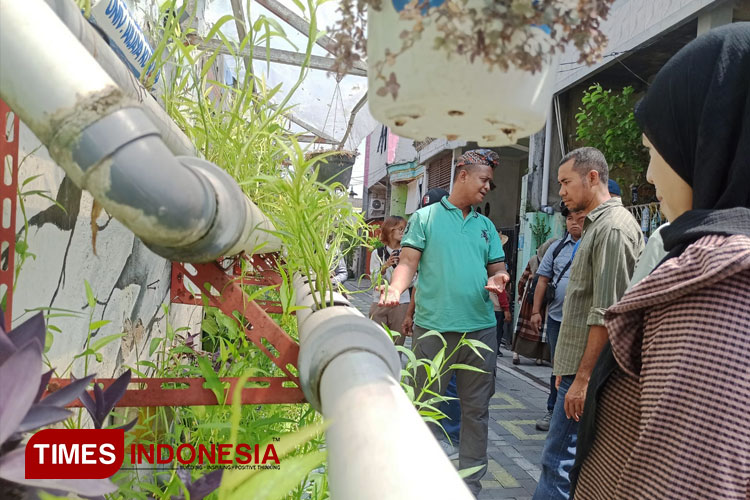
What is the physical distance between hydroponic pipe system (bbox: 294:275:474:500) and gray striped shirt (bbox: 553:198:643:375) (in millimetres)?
1832

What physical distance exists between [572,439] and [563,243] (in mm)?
2182

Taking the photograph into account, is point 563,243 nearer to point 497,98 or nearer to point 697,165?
point 697,165

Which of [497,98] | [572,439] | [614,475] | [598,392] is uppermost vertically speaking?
[497,98]

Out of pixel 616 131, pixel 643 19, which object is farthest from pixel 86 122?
pixel 643 19

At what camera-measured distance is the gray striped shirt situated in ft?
7.25

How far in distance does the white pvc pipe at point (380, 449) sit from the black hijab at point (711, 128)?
0.85 m

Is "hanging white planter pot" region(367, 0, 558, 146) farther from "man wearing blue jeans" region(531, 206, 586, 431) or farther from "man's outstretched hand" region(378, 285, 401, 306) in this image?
"man wearing blue jeans" region(531, 206, 586, 431)

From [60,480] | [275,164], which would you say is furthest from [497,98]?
[275,164]

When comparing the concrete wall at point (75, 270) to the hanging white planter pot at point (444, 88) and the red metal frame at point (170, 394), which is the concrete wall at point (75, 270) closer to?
the red metal frame at point (170, 394)

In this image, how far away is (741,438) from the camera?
832 millimetres

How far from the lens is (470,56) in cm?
45

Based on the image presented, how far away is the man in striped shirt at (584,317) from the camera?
2.10 m

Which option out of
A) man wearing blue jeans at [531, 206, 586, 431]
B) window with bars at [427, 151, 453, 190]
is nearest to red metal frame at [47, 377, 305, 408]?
man wearing blue jeans at [531, 206, 586, 431]

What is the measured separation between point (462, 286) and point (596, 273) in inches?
33.2
